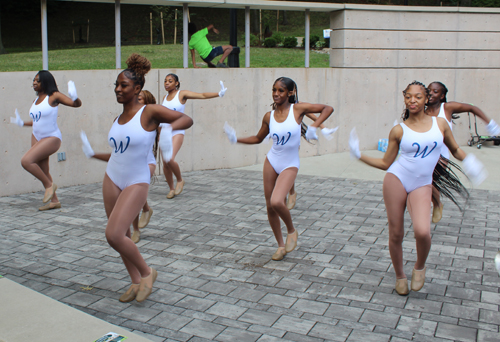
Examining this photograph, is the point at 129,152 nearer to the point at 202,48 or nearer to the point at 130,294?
the point at 130,294

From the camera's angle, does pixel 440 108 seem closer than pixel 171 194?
Yes

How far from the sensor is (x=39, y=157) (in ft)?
26.1

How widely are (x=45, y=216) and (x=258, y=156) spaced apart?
5427mm

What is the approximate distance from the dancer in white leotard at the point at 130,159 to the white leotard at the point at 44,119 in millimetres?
3663

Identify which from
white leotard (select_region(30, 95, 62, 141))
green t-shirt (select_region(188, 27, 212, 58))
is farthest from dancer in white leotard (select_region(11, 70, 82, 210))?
green t-shirt (select_region(188, 27, 212, 58))

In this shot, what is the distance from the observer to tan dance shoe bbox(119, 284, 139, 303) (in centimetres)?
489

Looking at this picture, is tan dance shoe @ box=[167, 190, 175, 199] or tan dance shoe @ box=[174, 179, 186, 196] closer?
tan dance shoe @ box=[167, 190, 175, 199]

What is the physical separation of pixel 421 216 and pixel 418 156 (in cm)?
55

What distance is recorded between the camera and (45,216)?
788cm

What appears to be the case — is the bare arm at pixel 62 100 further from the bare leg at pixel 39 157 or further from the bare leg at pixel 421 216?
the bare leg at pixel 421 216

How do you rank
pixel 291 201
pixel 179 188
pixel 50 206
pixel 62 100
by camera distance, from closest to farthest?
pixel 62 100 < pixel 50 206 < pixel 291 201 < pixel 179 188

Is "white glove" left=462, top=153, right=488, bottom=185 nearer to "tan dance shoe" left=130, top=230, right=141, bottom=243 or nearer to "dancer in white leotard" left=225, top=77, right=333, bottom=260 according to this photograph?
"dancer in white leotard" left=225, top=77, right=333, bottom=260

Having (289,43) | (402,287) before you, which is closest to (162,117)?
(402,287)

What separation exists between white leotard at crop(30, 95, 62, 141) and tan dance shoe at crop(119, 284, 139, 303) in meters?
4.01
